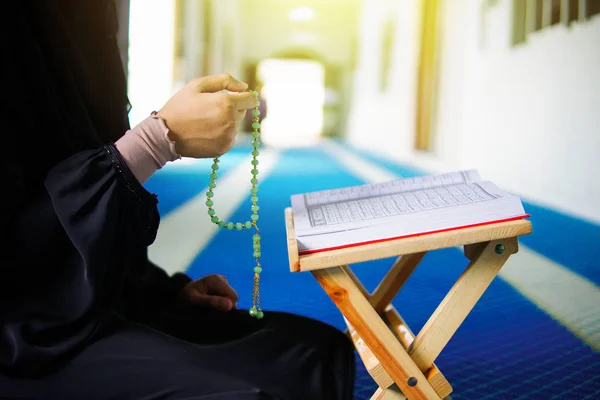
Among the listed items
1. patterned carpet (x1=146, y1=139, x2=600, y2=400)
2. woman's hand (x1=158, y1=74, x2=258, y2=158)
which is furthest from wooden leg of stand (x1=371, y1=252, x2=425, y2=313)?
woman's hand (x1=158, y1=74, x2=258, y2=158)

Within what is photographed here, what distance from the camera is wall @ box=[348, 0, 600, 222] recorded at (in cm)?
364

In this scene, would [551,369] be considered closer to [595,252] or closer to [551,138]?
[595,252]

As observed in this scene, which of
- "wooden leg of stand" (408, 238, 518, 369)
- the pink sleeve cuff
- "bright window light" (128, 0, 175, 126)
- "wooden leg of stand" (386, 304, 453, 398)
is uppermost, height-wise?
"bright window light" (128, 0, 175, 126)

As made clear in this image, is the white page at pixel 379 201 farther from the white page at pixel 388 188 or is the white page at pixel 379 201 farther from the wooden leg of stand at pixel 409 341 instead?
the wooden leg of stand at pixel 409 341

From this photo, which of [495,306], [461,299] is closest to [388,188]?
[461,299]

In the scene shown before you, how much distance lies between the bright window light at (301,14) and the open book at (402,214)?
15.1m

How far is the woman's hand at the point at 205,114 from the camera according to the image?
73 cm

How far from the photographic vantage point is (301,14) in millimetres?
15633

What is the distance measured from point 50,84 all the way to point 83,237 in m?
0.21

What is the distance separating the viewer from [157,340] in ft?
2.48

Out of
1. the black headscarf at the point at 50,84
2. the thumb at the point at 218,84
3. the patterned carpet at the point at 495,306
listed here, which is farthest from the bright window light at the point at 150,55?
the thumb at the point at 218,84

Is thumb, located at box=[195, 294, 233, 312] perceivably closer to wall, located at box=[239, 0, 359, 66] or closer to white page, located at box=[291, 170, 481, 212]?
white page, located at box=[291, 170, 481, 212]

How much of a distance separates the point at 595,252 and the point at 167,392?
8.07 ft

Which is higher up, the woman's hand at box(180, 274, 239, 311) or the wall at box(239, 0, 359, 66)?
the wall at box(239, 0, 359, 66)
